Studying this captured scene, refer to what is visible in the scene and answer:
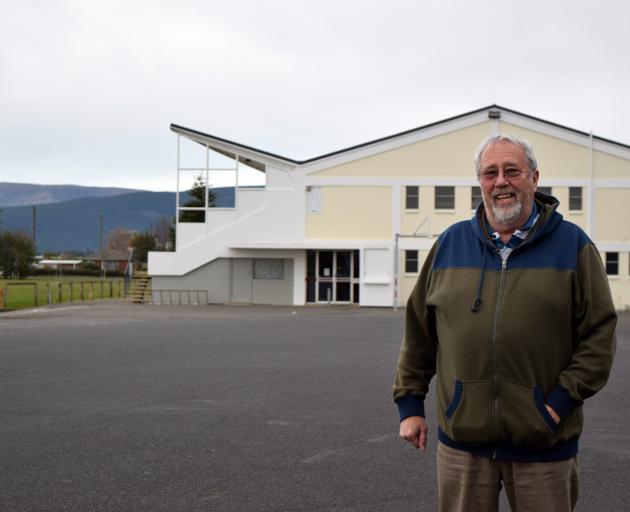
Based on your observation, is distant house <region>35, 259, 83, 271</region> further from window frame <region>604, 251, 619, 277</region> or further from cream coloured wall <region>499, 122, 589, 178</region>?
window frame <region>604, 251, 619, 277</region>

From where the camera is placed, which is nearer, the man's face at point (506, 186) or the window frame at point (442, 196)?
the man's face at point (506, 186)

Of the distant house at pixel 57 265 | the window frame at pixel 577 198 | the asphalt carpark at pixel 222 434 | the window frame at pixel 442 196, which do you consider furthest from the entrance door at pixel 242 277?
the distant house at pixel 57 265

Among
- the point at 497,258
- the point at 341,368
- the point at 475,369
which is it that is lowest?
the point at 341,368

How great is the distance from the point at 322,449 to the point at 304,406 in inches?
83.5

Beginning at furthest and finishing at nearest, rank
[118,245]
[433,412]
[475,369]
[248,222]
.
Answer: [118,245] < [248,222] < [433,412] < [475,369]

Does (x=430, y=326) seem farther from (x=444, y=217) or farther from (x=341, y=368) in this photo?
(x=444, y=217)

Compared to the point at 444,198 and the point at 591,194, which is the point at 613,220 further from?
the point at 444,198

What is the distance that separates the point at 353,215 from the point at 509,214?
3308cm

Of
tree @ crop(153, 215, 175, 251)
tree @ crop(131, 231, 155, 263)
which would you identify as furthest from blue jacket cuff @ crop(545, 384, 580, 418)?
tree @ crop(131, 231, 155, 263)

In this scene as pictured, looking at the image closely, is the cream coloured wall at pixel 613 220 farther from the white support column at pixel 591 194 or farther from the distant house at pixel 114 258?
the distant house at pixel 114 258

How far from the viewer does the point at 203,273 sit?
36375mm

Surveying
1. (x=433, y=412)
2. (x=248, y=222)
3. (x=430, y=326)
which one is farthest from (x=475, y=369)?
(x=248, y=222)

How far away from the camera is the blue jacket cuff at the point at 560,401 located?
3127 mm

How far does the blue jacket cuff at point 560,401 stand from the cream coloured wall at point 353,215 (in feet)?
109
